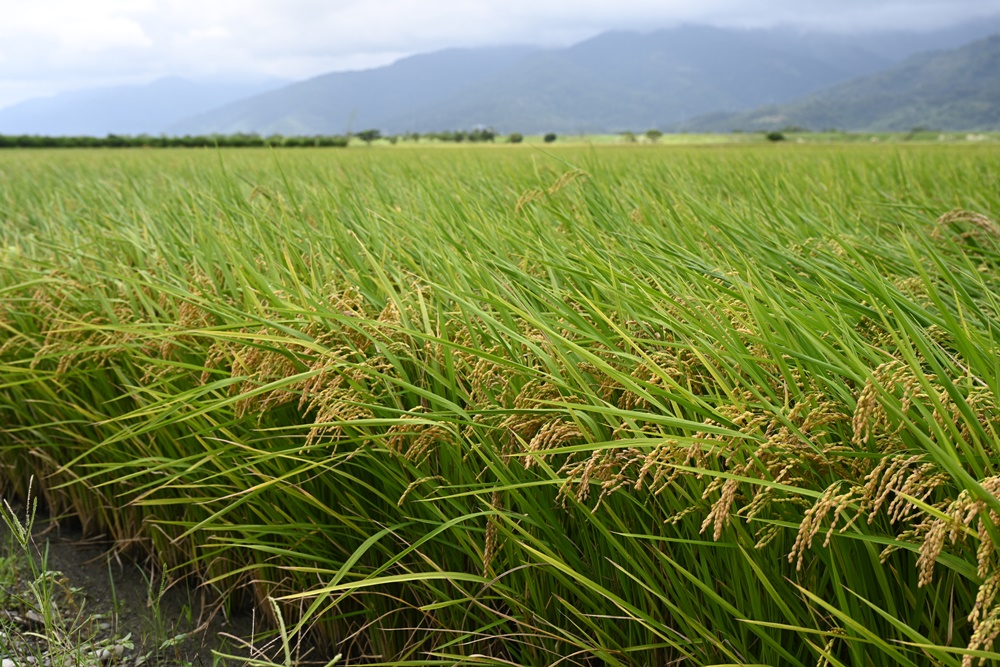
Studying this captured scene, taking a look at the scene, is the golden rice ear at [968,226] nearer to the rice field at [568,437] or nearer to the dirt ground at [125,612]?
the rice field at [568,437]

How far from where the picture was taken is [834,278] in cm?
170

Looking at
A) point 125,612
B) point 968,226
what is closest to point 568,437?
point 125,612

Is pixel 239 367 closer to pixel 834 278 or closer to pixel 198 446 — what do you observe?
pixel 198 446

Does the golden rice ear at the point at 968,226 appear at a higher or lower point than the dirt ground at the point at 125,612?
higher

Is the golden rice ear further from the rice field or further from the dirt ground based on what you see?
the dirt ground

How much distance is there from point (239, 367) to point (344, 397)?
48 cm

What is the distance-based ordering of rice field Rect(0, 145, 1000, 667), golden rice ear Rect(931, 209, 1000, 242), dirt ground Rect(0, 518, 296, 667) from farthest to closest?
golden rice ear Rect(931, 209, 1000, 242), dirt ground Rect(0, 518, 296, 667), rice field Rect(0, 145, 1000, 667)

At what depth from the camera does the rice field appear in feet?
3.61

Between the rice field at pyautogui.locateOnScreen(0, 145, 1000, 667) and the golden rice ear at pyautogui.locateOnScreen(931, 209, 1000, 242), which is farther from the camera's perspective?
the golden rice ear at pyautogui.locateOnScreen(931, 209, 1000, 242)

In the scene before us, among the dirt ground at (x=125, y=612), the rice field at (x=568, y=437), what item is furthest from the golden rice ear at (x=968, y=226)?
the dirt ground at (x=125, y=612)

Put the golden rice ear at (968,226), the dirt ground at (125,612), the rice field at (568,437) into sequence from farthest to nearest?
the golden rice ear at (968,226) < the dirt ground at (125,612) < the rice field at (568,437)

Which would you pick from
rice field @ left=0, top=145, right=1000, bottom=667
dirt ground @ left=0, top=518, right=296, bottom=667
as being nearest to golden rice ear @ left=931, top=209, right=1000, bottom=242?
rice field @ left=0, top=145, right=1000, bottom=667

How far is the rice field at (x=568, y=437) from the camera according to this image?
1.10m

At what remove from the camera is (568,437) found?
52.9 inches
